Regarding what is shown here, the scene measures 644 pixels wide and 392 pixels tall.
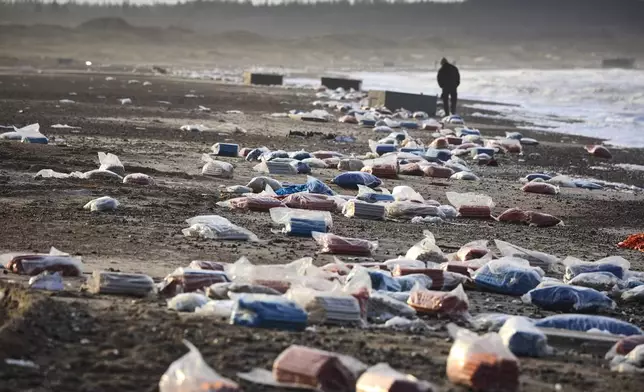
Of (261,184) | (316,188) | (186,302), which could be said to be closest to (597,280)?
(186,302)

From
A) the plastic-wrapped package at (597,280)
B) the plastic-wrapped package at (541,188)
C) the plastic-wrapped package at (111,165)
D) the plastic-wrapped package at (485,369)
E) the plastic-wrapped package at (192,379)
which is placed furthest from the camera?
the plastic-wrapped package at (541,188)

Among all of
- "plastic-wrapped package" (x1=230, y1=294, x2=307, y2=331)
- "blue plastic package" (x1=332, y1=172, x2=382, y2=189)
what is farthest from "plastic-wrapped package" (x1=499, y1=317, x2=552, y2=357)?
"blue plastic package" (x1=332, y1=172, x2=382, y2=189)

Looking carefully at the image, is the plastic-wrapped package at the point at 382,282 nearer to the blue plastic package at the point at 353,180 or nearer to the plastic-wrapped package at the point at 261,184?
→ the plastic-wrapped package at the point at 261,184

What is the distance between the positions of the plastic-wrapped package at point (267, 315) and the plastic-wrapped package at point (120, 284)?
2.44 ft

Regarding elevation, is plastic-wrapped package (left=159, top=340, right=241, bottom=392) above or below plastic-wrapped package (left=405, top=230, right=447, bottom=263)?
above

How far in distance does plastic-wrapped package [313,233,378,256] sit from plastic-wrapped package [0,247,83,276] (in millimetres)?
1734

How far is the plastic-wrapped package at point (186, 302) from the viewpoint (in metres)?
5.41

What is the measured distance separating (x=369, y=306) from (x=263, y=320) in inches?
28.9

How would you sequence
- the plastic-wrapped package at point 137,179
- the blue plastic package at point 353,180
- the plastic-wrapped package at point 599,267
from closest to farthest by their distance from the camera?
1. the plastic-wrapped package at point 599,267
2. the plastic-wrapped package at point 137,179
3. the blue plastic package at point 353,180

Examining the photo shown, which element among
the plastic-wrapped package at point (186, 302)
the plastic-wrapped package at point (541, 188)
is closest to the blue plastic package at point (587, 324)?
the plastic-wrapped package at point (186, 302)

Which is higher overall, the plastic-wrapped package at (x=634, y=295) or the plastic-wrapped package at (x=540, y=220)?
the plastic-wrapped package at (x=634, y=295)

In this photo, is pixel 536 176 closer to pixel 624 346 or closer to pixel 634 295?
pixel 634 295

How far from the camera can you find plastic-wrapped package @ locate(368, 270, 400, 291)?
242 inches

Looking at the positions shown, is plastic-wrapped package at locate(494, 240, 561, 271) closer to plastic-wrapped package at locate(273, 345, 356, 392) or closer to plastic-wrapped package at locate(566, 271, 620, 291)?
plastic-wrapped package at locate(566, 271, 620, 291)
